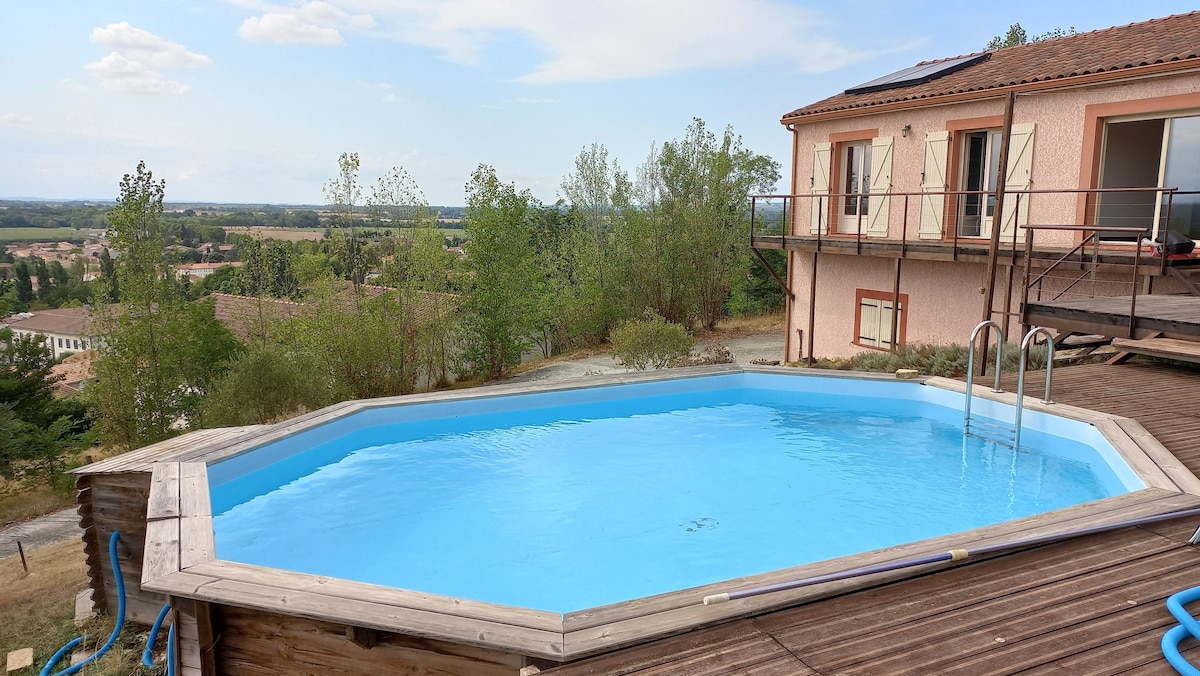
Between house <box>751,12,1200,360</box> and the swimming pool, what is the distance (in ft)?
5.39

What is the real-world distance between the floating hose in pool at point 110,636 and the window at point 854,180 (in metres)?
12.7

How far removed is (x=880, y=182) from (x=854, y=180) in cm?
112

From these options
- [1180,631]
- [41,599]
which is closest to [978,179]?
Result: [1180,631]

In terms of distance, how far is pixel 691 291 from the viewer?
880 inches

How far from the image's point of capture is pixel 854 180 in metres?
14.7

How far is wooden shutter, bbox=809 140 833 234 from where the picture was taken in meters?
14.8

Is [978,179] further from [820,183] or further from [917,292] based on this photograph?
[820,183]

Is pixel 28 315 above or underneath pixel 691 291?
underneath

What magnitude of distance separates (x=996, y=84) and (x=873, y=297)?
14.1 feet

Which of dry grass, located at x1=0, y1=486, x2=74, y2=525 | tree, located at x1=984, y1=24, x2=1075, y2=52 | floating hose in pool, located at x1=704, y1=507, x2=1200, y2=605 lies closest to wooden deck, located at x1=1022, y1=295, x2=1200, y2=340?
floating hose in pool, located at x1=704, y1=507, x2=1200, y2=605

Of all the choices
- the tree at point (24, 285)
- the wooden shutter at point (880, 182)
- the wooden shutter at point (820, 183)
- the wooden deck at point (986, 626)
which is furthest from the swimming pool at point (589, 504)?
the tree at point (24, 285)

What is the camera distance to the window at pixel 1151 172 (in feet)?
Answer: 31.7

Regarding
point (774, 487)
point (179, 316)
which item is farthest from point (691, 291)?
point (774, 487)

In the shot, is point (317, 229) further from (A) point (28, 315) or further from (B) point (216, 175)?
(A) point (28, 315)
